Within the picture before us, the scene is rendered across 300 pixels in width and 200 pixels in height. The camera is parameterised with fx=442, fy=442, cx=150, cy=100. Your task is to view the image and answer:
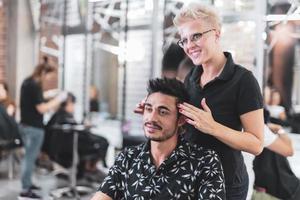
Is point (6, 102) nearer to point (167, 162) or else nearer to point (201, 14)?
point (167, 162)

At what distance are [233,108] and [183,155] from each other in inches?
10.1

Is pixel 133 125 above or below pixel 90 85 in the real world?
below

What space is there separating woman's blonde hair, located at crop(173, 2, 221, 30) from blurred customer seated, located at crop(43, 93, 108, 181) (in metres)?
3.20

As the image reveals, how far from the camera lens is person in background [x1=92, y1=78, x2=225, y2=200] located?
161 centimetres

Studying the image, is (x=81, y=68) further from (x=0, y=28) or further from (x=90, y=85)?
(x=0, y=28)

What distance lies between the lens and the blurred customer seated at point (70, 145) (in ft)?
15.8

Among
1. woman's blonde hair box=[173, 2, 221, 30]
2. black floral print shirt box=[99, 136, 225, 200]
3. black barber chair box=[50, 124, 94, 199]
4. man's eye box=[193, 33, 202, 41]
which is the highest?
woman's blonde hair box=[173, 2, 221, 30]

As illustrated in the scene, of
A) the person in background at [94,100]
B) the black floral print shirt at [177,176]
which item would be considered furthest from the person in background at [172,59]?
the black floral print shirt at [177,176]

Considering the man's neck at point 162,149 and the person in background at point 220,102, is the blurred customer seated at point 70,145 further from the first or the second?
the person in background at point 220,102

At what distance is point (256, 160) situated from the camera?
258cm

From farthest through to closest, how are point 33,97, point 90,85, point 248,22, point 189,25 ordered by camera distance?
point 90,85 → point 33,97 → point 248,22 → point 189,25

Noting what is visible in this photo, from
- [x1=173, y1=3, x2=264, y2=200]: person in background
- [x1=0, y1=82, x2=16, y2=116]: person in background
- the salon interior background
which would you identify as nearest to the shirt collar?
[x1=173, y1=3, x2=264, y2=200]: person in background

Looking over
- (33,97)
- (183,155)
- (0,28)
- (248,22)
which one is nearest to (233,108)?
(183,155)

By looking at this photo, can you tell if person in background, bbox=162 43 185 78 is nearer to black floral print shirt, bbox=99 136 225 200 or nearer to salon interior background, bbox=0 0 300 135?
salon interior background, bbox=0 0 300 135
